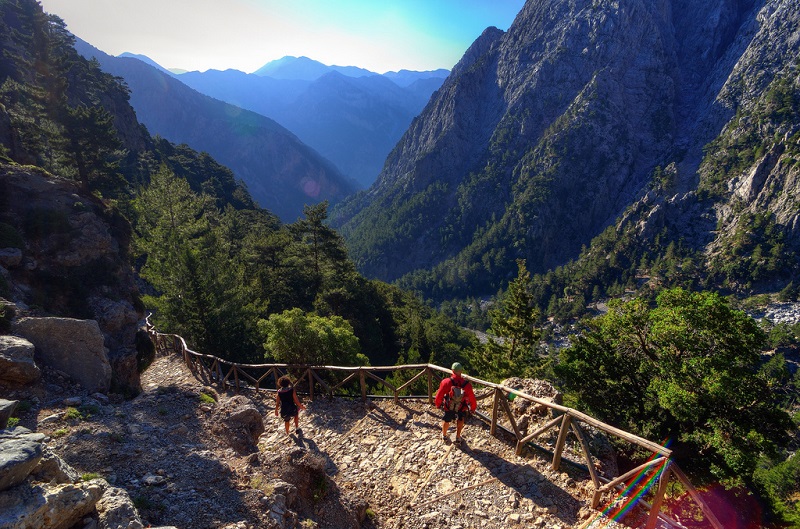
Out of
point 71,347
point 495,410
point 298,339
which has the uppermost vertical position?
point 495,410

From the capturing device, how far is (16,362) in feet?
31.5

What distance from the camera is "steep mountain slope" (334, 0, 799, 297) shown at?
147625 mm

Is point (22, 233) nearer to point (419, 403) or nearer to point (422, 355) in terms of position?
point (419, 403)

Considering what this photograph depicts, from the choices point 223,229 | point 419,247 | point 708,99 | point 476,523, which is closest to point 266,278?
point 223,229

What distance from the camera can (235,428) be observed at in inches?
400

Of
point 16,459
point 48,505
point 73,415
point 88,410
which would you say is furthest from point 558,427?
point 88,410

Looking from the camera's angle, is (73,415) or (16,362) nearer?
(73,415)

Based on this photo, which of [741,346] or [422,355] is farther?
[422,355]

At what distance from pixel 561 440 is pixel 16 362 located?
1374 cm

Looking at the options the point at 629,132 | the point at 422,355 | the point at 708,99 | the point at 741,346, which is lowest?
the point at 422,355

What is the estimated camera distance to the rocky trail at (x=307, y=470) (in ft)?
22.5

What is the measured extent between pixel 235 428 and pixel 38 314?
372 inches

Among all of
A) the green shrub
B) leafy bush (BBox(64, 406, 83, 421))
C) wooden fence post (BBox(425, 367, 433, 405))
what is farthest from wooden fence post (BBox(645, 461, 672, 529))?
the green shrub

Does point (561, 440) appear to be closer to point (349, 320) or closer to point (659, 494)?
point (659, 494)
